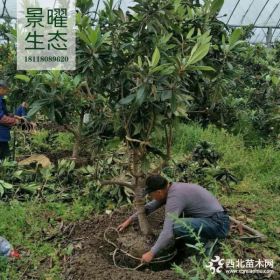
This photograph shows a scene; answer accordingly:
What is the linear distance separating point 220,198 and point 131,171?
5.26 feet

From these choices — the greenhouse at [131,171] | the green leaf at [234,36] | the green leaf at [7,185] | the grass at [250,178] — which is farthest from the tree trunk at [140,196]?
the green leaf at [7,185]

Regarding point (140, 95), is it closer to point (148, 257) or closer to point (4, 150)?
point (148, 257)

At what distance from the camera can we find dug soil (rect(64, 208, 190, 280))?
3.34 metres

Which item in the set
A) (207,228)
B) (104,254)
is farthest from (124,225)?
(207,228)

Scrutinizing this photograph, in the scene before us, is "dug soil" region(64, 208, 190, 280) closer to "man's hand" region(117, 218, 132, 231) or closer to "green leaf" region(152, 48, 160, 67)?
"man's hand" region(117, 218, 132, 231)

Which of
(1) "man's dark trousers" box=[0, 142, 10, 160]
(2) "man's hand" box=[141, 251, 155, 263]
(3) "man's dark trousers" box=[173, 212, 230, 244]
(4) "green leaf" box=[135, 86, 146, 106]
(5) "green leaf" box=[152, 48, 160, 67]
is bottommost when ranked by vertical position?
(1) "man's dark trousers" box=[0, 142, 10, 160]

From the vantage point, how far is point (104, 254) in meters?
3.75

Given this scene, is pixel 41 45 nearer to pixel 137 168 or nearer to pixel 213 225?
pixel 137 168

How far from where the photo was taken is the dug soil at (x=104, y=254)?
334 centimetres

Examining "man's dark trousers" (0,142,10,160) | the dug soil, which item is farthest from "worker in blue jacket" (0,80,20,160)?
the dug soil

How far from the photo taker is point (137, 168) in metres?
3.72

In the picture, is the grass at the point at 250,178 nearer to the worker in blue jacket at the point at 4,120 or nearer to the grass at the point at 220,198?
the grass at the point at 220,198

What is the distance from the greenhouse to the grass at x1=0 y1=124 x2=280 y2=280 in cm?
2

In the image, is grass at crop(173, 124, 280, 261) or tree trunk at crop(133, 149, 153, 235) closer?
tree trunk at crop(133, 149, 153, 235)
